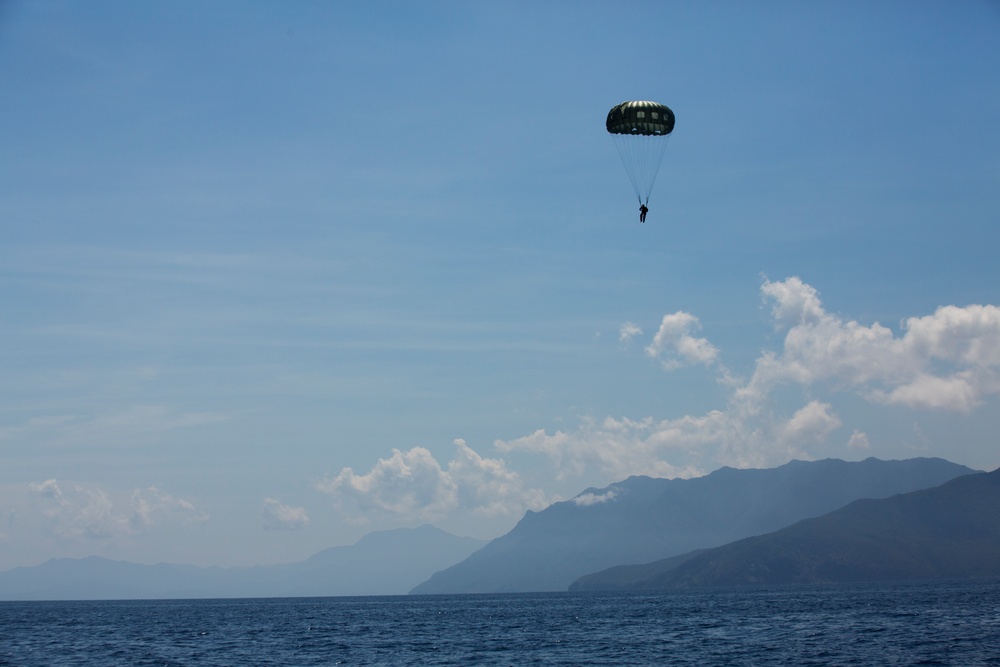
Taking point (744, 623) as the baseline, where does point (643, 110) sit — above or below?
above

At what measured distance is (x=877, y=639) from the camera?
84062 mm

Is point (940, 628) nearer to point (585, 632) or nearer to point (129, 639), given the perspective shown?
point (585, 632)

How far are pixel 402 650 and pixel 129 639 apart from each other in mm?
44952

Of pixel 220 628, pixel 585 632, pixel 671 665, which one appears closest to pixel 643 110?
pixel 671 665

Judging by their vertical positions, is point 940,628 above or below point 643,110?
below

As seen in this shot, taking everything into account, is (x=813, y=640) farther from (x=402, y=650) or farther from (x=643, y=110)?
(x=643, y=110)

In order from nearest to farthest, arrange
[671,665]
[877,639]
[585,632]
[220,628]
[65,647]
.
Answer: [671,665]
[877,639]
[65,647]
[585,632]
[220,628]

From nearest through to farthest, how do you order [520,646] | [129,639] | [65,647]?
[520,646], [65,647], [129,639]

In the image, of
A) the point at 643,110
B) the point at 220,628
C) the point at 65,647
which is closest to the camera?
the point at 643,110

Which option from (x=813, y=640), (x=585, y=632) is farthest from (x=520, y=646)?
(x=813, y=640)

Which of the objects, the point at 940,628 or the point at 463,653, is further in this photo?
the point at 940,628

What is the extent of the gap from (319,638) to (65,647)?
28246mm

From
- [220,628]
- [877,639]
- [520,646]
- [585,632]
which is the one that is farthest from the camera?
[220,628]

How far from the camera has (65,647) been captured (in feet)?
327
